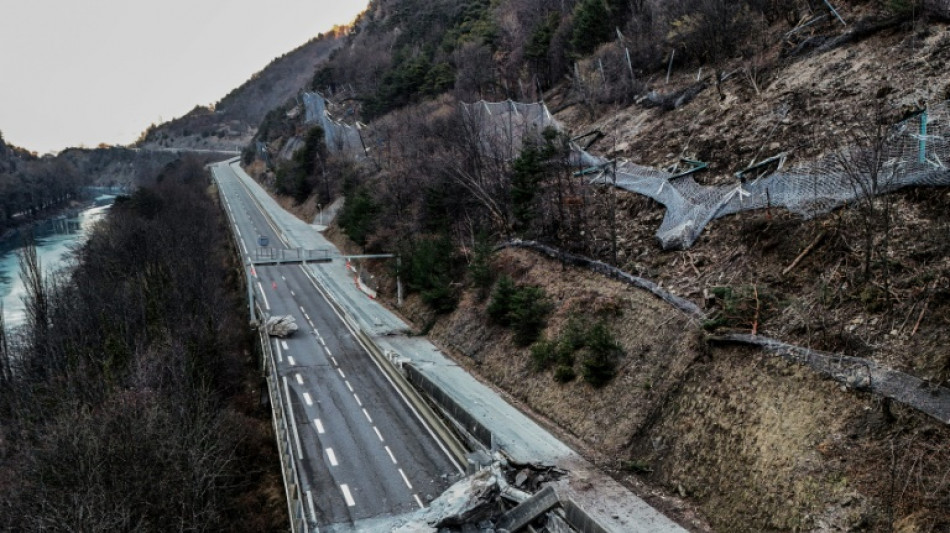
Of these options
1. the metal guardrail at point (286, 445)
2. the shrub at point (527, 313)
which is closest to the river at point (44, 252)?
the metal guardrail at point (286, 445)

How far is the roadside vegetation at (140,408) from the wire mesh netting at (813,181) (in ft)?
67.8

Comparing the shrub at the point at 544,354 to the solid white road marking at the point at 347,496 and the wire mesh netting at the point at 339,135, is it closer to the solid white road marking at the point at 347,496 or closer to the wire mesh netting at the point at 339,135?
the solid white road marking at the point at 347,496

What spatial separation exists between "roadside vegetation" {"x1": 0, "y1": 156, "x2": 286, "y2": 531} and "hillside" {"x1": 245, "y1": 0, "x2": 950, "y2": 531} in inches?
457

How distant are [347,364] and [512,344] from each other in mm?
9009

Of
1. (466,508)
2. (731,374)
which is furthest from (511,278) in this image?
(466,508)

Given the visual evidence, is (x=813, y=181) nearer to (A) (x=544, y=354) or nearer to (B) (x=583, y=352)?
(B) (x=583, y=352)

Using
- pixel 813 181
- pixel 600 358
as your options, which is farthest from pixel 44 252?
pixel 813 181

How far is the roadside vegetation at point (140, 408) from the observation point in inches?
773

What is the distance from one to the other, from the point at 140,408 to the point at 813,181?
26.7 metres

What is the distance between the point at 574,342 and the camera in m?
26.4

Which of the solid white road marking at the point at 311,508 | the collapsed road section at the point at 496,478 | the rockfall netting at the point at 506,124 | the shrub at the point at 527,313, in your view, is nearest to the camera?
the collapsed road section at the point at 496,478

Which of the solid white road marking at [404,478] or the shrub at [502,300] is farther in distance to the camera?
the shrub at [502,300]

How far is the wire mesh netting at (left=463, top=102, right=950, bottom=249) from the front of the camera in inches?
790

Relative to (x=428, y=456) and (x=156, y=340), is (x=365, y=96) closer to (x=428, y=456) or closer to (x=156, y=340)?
(x=156, y=340)
